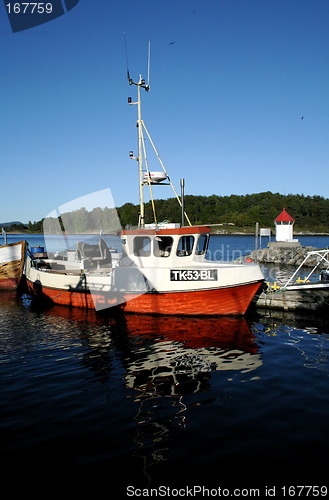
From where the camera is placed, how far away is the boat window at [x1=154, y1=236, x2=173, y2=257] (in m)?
16.9

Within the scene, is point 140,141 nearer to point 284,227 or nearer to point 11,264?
point 11,264

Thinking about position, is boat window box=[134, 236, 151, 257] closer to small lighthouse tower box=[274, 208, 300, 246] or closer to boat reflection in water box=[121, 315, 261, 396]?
boat reflection in water box=[121, 315, 261, 396]

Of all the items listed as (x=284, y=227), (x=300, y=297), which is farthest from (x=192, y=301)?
(x=284, y=227)

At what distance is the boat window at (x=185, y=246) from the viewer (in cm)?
1684

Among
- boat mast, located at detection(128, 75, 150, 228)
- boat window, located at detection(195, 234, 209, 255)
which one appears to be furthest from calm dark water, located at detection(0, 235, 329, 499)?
boat mast, located at detection(128, 75, 150, 228)

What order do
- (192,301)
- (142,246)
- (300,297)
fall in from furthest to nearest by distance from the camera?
(300,297), (142,246), (192,301)

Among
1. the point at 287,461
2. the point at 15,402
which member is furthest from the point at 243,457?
the point at 15,402

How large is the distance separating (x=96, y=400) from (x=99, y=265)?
13007mm

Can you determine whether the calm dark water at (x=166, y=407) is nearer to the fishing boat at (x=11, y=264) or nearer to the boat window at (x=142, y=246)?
the boat window at (x=142, y=246)

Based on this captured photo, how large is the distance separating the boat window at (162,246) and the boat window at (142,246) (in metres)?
0.42

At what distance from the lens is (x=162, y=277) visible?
16.0m

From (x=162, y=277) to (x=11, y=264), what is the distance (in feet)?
55.6

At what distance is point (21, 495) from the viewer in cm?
502

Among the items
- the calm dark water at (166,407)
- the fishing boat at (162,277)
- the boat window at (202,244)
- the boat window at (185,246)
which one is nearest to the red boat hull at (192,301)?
the fishing boat at (162,277)
